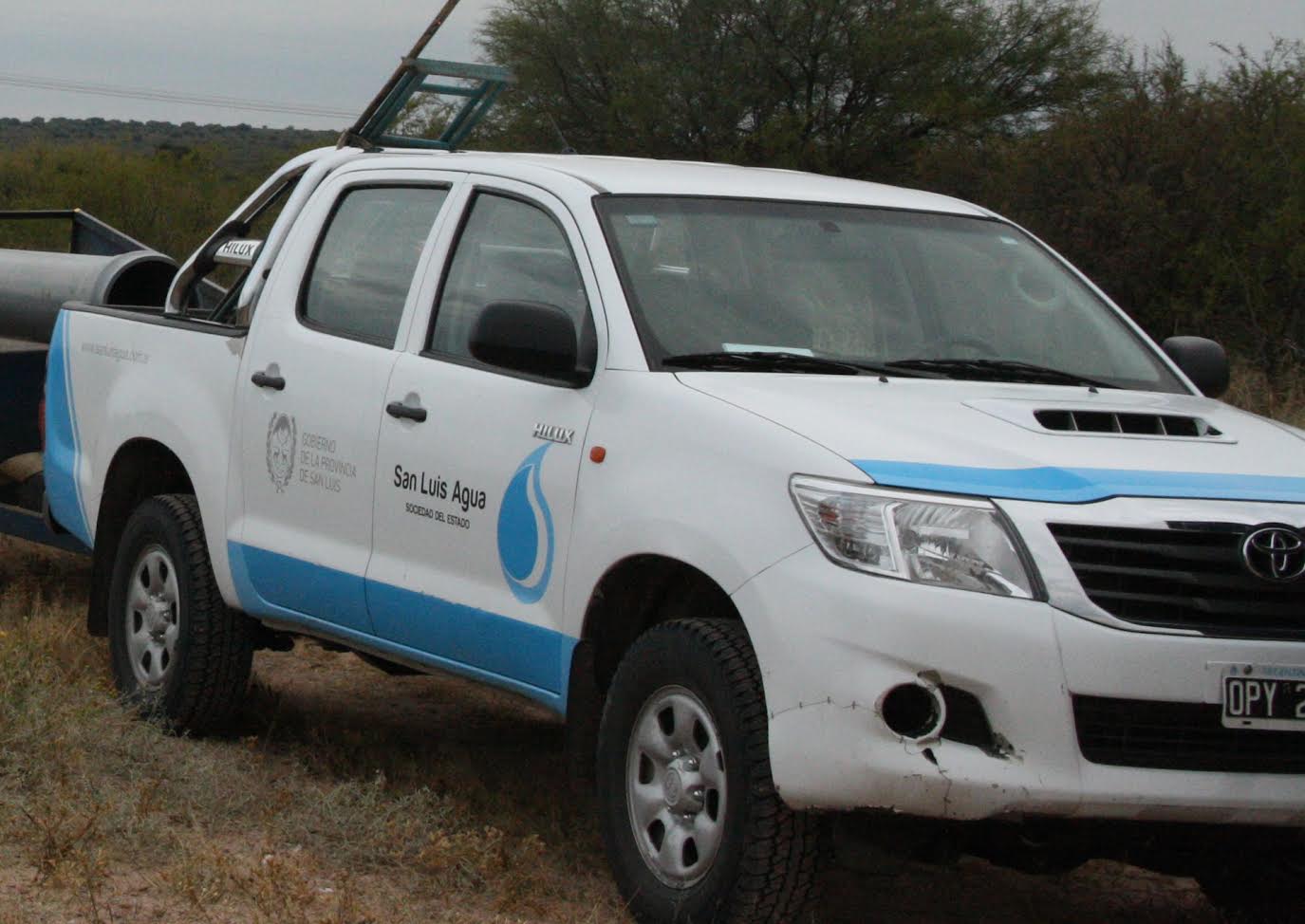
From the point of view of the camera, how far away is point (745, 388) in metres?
4.69

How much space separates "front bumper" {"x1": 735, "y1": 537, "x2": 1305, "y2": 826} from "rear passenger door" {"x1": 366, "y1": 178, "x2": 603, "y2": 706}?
1005 millimetres

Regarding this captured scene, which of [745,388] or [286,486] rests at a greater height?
[745,388]

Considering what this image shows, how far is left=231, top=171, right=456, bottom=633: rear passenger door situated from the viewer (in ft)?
18.9

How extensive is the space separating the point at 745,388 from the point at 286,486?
1.85 metres

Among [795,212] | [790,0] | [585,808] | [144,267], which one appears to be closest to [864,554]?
[795,212]

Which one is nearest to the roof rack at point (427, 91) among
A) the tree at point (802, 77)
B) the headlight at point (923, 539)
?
the headlight at point (923, 539)

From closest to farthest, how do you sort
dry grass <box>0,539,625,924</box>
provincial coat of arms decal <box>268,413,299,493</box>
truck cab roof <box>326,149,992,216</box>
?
dry grass <box>0,539,625,924</box> < truck cab roof <box>326,149,992,216</box> < provincial coat of arms decal <box>268,413,299,493</box>

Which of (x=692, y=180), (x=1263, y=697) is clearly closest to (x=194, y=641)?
(x=692, y=180)

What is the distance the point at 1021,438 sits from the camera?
4.39 metres

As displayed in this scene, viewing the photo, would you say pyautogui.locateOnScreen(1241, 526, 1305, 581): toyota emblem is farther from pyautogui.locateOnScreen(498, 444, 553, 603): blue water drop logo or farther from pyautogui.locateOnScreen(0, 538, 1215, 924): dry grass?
pyautogui.locateOnScreen(498, 444, 553, 603): blue water drop logo

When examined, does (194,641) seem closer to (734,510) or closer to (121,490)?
(121,490)

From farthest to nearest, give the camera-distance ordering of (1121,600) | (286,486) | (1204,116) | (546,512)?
1. (1204,116)
2. (286,486)
3. (546,512)
4. (1121,600)

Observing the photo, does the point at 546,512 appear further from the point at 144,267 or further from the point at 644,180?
the point at 144,267

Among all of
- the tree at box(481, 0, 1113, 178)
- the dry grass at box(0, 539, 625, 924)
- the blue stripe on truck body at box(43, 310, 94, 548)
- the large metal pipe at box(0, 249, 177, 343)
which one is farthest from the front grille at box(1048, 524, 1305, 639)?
the tree at box(481, 0, 1113, 178)
